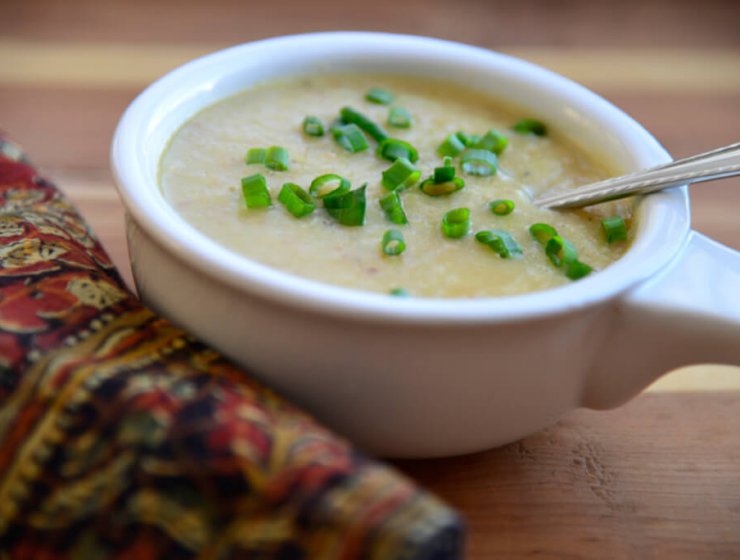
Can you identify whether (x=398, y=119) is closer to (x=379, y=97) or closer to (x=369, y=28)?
(x=379, y=97)

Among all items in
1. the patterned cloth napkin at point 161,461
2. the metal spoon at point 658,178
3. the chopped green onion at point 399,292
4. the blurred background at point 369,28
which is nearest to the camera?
the patterned cloth napkin at point 161,461

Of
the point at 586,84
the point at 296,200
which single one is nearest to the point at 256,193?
the point at 296,200

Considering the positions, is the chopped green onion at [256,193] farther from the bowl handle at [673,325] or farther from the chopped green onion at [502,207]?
the bowl handle at [673,325]

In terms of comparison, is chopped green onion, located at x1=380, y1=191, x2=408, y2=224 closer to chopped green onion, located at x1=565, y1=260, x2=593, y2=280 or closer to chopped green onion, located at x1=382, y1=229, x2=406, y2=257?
chopped green onion, located at x1=382, y1=229, x2=406, y2=257

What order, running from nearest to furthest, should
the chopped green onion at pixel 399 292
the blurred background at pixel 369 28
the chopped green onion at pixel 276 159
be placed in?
1. the chopped green onion at pixel 399 292
2. the chopped green onion at pixel 276 159
3. the blurred background at pixel 369 28

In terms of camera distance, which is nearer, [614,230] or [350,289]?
[350,289]

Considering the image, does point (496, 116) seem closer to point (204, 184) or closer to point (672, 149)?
point (204, 184)

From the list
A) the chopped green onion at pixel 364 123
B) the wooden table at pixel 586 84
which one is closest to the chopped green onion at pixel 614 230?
the wooden table at pixel 586 84
